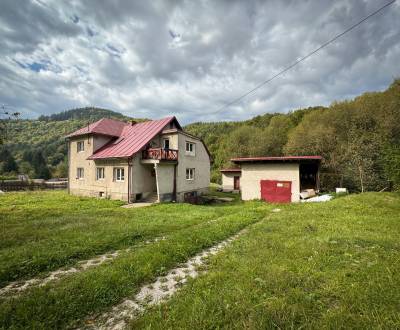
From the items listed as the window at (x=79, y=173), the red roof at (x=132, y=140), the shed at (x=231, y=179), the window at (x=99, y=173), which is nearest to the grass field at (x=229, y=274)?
the red roof at (x=132, y=140)

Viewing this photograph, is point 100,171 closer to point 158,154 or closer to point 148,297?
point 158,154

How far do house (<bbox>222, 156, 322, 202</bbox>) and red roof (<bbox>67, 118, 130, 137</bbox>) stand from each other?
43.2 ft

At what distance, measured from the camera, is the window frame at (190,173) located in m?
20.8

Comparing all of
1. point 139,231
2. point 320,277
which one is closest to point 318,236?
point 320,277

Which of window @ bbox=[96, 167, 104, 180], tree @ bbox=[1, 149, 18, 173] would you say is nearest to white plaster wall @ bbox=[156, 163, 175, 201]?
window @ bbox=[96, 167, 104, 180]

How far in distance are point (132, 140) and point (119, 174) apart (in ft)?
11.6

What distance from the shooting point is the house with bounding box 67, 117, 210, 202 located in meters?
16.8

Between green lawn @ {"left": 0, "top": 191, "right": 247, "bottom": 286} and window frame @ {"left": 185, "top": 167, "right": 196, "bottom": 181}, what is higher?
window frame @ {"left": 185, "top": 167, "right": 196, "bottom": 181}

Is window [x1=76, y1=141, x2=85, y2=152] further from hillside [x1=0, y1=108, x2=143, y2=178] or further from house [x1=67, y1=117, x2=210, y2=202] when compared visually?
hillside [x1=0, y1=108, x2=143, y2=178]

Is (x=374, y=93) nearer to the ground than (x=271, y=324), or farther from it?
farther from it

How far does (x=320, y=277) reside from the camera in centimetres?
429

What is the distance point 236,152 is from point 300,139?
52.2 feet

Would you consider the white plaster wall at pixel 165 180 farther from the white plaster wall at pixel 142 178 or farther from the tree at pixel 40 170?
the tree at pixel 40 170

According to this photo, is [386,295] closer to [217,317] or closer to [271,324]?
[271,324]
